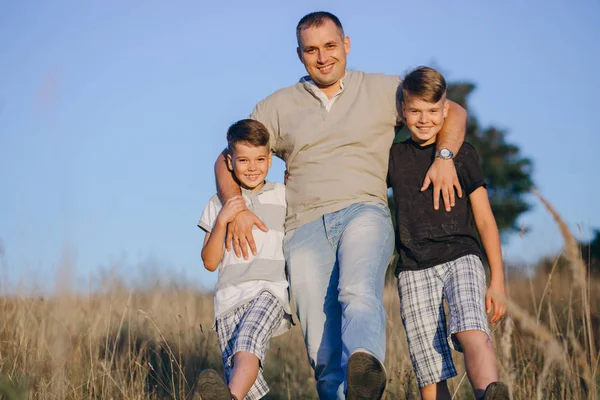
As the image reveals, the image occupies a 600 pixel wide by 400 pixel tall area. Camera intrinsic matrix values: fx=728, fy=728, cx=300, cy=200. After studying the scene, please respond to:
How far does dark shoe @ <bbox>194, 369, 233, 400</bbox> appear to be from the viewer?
3.51 meters

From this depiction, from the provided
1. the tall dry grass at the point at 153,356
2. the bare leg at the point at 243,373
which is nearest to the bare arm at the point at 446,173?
the tall dry grass at the point at 153,356

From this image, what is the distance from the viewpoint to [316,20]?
15.5 ft

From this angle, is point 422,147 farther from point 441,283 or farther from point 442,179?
point 441,283

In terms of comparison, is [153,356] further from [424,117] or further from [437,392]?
[424,117]

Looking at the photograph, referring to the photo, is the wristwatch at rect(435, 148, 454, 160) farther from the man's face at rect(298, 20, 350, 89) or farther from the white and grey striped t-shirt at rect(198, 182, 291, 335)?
the white and grey striped t-shirt at rect(198, 182, 291, 335)

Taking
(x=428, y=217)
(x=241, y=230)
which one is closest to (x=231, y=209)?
(x=241, y=230)

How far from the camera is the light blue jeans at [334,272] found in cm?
400

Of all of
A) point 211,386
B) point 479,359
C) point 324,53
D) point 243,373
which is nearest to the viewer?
point 211,386

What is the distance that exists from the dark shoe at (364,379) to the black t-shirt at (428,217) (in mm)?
989

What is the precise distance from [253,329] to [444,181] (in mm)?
1364

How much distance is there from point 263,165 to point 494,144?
848 inches

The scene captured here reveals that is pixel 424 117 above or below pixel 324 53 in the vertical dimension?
below

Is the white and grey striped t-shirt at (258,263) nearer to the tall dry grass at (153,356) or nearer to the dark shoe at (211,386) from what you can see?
the tall dry grass at (153,356)

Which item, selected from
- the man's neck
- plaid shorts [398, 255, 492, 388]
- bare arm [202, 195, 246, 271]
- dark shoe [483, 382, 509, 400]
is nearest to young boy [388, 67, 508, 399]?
plaid shorts [398, 255, 492, 388]
